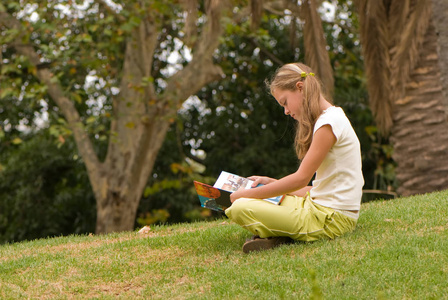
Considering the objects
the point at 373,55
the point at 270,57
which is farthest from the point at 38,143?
the point at 373,55

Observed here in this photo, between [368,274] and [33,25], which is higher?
[33,25]

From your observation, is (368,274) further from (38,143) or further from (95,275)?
(38,143)

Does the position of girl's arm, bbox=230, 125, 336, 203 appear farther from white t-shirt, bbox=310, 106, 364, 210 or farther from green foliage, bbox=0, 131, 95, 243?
green foliage, bbox=0, 131, 95, 243

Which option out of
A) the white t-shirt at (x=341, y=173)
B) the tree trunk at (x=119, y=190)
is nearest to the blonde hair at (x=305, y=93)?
the white t-shirt at (x=341, y=173)

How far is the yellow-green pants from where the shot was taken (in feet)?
15.3

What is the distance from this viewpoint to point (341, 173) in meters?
4.74

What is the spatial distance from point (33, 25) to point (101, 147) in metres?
3.81

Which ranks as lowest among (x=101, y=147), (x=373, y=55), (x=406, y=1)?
(x=101, y=147)

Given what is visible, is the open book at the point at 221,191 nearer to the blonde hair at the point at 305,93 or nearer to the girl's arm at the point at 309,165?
the girl's arm at the point at 309,165

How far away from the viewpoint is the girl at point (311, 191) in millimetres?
4668

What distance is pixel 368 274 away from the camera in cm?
399

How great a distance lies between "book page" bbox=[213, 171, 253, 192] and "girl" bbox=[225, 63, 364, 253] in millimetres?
180

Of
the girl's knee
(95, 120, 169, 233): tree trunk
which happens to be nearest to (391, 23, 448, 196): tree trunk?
(95, 120, 169, 233): tree trunk

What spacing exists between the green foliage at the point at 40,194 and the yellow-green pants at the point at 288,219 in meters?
10.1
